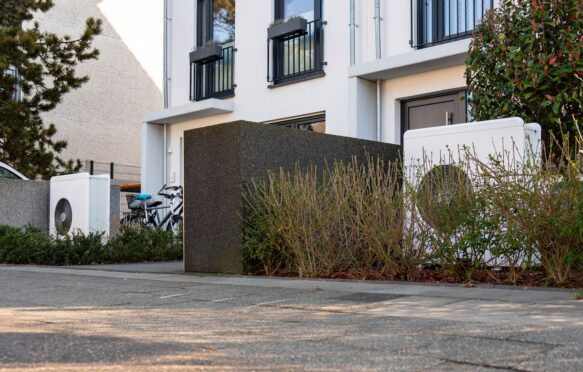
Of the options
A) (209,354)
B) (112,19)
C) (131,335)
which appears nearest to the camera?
(209,354)

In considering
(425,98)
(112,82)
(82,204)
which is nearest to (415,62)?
(425,98)

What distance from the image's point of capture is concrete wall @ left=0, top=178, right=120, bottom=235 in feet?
42.6

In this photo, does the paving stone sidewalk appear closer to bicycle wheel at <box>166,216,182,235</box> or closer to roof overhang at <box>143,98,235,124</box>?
bicycle wheel at <box>166,216,182,235</box>

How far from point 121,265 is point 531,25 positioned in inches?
240

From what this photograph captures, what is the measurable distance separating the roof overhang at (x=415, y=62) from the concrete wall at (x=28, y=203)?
481 centimetres

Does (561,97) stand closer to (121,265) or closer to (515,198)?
(515,198)

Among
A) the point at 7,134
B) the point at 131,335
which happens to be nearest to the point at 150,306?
the point at 131,335

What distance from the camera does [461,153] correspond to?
7445 mm

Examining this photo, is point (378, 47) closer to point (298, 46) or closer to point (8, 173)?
point (298, 46)

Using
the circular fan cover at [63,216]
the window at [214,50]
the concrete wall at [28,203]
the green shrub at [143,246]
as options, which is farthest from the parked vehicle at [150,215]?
the window at [214,50]

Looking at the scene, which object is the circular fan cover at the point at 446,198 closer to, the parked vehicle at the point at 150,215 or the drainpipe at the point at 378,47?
the drainpipe at the point at 378,47

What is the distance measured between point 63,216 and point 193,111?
357 centimetres

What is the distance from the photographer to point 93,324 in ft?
14.5

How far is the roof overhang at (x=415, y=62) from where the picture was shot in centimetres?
1093
